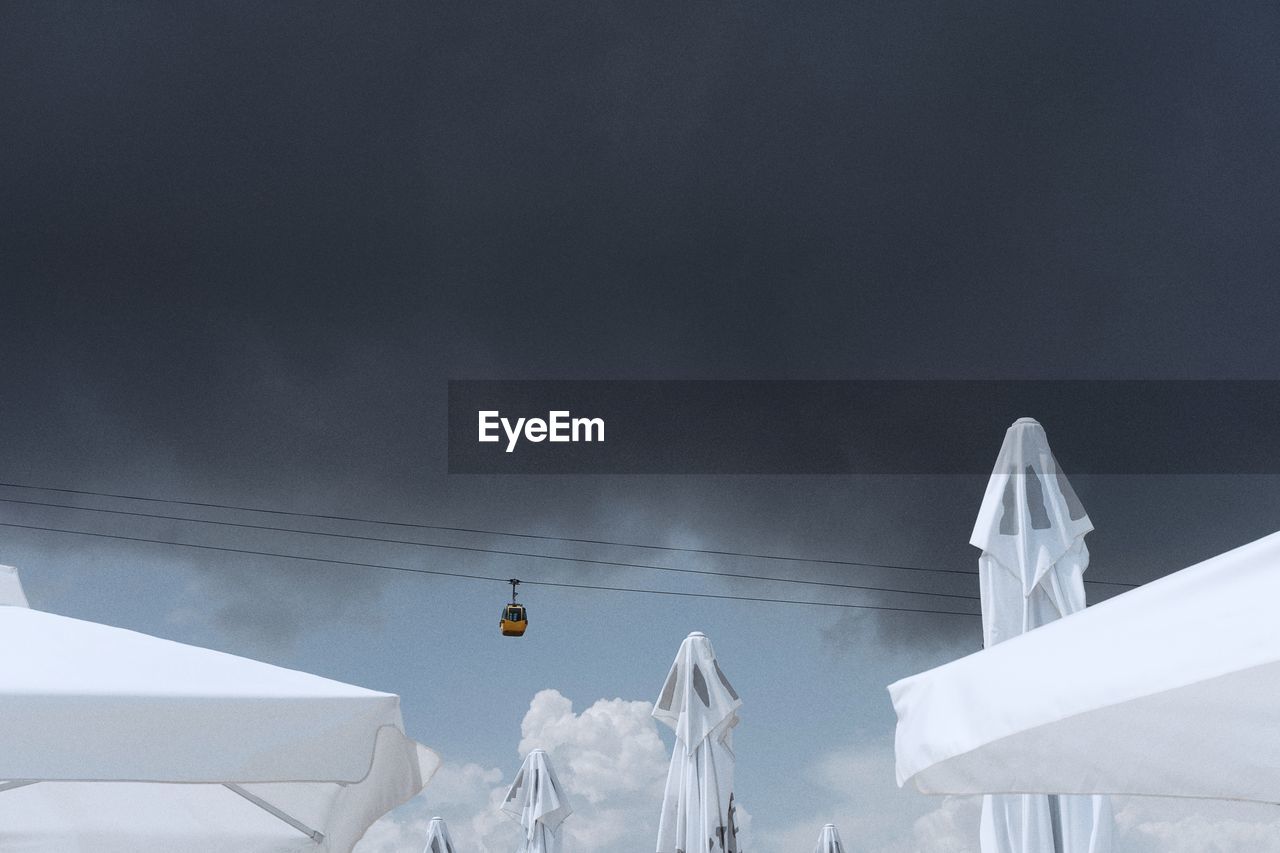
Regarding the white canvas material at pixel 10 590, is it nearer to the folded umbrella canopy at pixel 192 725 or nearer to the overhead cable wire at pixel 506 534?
the folded umbrella canopy at pixel 192 725

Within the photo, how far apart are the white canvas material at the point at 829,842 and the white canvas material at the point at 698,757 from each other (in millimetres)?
5012

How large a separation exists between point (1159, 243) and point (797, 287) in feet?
17.0

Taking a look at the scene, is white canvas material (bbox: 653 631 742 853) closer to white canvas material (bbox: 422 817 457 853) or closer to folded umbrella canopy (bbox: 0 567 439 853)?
white canvas material (bbox: 422 817 457 853)

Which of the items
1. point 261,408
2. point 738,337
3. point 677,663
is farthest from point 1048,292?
point 261,408

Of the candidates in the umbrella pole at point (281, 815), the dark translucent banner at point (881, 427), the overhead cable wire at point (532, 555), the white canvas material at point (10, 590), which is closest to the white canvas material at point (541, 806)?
the dark translucent banner at point (881, 427)

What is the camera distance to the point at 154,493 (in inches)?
743

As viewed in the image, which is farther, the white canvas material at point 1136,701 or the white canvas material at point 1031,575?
the white canvas material at point 1031,575

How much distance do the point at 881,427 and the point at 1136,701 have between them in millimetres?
17591

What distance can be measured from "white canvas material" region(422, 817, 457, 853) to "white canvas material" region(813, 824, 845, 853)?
4403mm

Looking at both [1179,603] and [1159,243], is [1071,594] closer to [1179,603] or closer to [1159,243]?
[1179,603]

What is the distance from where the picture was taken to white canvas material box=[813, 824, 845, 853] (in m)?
14.6

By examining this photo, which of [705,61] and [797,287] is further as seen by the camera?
[797,287]

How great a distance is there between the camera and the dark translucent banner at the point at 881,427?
59.9 ft

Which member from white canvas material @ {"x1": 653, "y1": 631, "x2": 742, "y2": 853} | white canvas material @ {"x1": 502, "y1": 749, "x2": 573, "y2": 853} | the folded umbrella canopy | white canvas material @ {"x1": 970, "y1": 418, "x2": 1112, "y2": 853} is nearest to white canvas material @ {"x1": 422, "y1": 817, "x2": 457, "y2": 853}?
white canvas material @ {"x1": 502, "y1": 749, "x2": 573, "y2": 853}
